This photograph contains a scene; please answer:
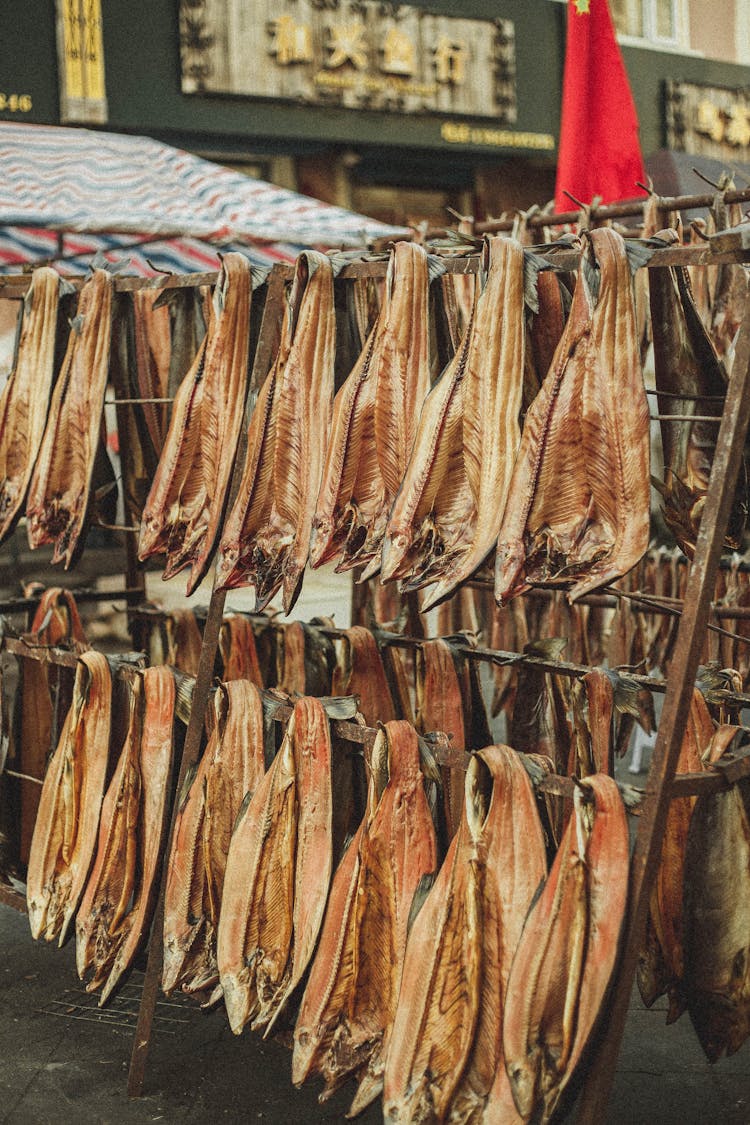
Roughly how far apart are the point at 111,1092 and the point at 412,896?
4.20 ft

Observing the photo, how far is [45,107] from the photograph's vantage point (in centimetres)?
997

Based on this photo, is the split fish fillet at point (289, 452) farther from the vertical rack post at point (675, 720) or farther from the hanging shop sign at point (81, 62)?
the hanging shop sign at point (81, 62)

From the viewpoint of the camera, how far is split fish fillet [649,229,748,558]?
3031 millimetres

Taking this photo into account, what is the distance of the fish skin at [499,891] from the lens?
278cm

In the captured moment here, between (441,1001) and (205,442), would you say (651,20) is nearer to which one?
(205,442)

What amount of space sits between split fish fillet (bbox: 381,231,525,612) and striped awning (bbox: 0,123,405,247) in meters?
3.15

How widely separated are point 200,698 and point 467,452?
44.7 inches

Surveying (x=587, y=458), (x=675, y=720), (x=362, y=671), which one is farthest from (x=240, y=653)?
(x=675, y=720)

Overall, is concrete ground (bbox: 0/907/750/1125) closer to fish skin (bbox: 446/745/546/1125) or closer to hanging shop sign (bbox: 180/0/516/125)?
fish skin (bbox: 446/745/546/1125)

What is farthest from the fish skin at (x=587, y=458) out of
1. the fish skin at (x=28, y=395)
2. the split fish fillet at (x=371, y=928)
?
the fish skin at (x=28, y=395)

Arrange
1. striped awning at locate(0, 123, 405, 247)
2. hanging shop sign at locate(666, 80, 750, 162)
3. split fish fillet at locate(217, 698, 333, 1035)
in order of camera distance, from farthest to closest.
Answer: hanging shop sign at locate(666, 80, 750, 162), striped awning at locate(0, 123, 405, 247), split fish fillet at locate(217, 698, 333, 1035)

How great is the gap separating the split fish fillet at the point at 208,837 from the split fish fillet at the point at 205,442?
0.40 m

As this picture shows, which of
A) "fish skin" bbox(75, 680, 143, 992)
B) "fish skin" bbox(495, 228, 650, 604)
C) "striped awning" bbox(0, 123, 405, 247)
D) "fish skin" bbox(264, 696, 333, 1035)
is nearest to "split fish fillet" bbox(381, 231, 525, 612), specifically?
"fish skin" bbox(495, 228, 650, 604)

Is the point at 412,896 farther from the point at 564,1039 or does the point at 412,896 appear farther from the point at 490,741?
the point at 490,741
